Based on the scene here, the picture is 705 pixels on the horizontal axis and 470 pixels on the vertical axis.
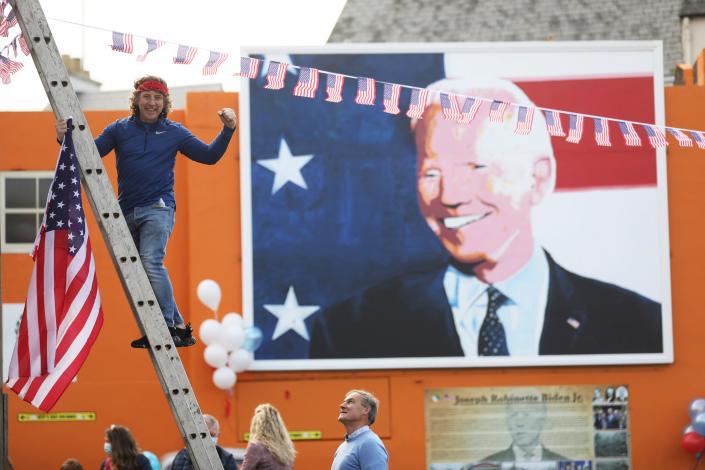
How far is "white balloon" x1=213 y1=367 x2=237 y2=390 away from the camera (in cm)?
1523

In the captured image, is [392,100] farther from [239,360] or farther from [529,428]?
[529,428]

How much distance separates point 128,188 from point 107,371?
33.1 feet

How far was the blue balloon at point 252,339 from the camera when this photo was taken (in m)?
15.4

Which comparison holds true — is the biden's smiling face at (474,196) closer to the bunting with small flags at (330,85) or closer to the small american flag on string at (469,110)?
the bunting with small flags at (330,85)

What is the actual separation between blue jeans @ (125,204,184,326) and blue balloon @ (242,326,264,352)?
9.21 metres

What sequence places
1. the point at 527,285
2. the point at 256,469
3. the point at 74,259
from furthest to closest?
the point at 527,285 → the point at 256,469 → the point at 74,259

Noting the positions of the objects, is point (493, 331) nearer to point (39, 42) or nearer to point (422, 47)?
point (422, 47)

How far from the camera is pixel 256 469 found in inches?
317

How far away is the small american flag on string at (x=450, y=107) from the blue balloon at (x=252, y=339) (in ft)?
23.2

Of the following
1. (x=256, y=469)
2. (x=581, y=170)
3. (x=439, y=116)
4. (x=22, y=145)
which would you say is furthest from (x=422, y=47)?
(x=256, y=469)

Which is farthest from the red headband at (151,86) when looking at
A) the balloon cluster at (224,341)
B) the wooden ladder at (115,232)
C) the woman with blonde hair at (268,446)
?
the balloon cluster at (224,341)

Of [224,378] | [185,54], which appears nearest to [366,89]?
[185,54]

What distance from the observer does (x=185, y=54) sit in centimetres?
750

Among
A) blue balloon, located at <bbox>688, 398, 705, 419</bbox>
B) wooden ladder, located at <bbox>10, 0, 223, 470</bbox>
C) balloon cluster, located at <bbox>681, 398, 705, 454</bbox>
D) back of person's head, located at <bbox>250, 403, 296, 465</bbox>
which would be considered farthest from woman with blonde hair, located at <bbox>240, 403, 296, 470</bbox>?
blue balloon, located at <bbox>688, 398, 705, 419</bbox>
